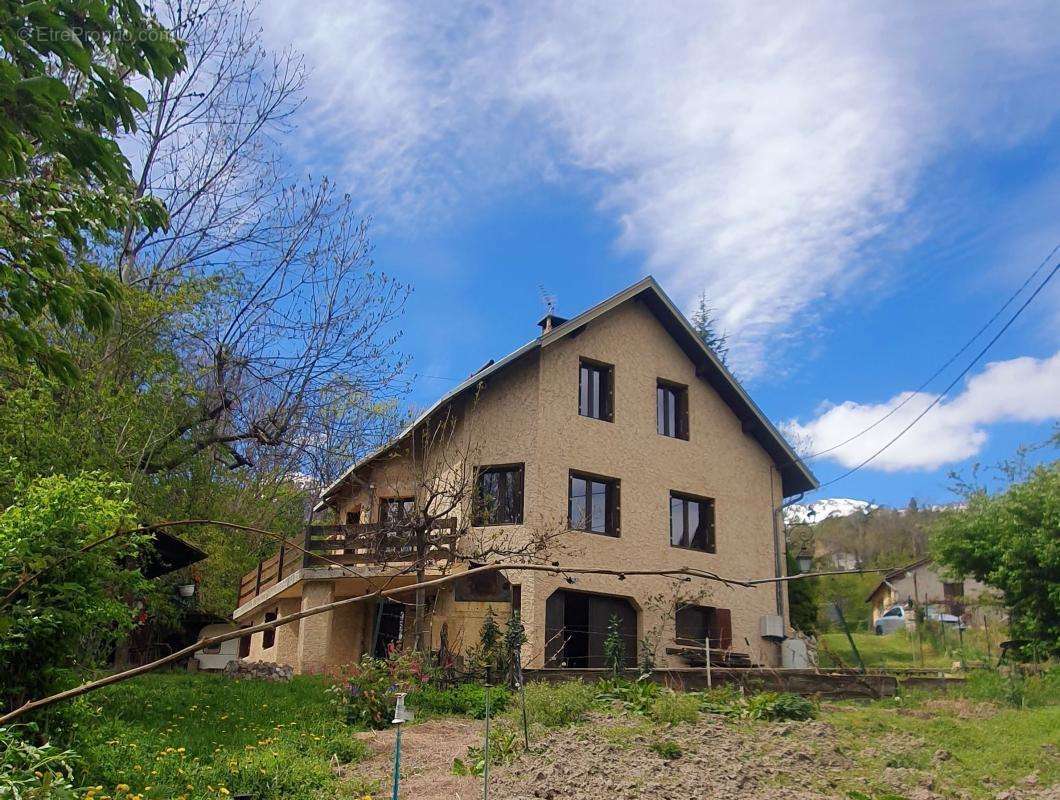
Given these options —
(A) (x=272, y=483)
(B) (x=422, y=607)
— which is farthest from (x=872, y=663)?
(A) (x=272, y=483)

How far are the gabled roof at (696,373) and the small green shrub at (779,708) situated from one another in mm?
9058

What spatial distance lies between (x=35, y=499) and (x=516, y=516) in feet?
41.0

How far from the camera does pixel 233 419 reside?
21.8m

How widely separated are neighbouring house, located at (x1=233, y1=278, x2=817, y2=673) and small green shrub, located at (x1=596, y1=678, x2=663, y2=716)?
11.6 feet

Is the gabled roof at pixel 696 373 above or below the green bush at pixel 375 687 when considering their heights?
above

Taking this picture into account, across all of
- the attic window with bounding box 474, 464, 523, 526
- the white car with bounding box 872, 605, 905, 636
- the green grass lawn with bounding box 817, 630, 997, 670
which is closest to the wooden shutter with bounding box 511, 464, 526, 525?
the attic window with bounding box 474, 464, 523, 526

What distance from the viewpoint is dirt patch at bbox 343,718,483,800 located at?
9062 millimetres

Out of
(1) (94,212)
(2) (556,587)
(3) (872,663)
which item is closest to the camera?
(1) (94,212)

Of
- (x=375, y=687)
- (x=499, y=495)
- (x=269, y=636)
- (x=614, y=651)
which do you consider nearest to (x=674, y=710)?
(x=375, y=687)

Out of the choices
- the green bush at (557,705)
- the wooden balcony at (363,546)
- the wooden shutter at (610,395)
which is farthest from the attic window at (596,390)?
the green bush at (557,705)

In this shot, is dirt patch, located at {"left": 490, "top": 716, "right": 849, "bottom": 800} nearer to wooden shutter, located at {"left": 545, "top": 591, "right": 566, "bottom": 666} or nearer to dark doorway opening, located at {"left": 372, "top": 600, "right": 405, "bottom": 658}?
wooden shutter, located at {"left": 545, "top": 591, "right": 566, "bottom": 666}

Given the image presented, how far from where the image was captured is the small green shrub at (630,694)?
502 inches

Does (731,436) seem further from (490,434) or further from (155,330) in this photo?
(155,330)

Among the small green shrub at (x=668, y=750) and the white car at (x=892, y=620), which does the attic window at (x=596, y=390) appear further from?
the white car at (x=892, y=620)
